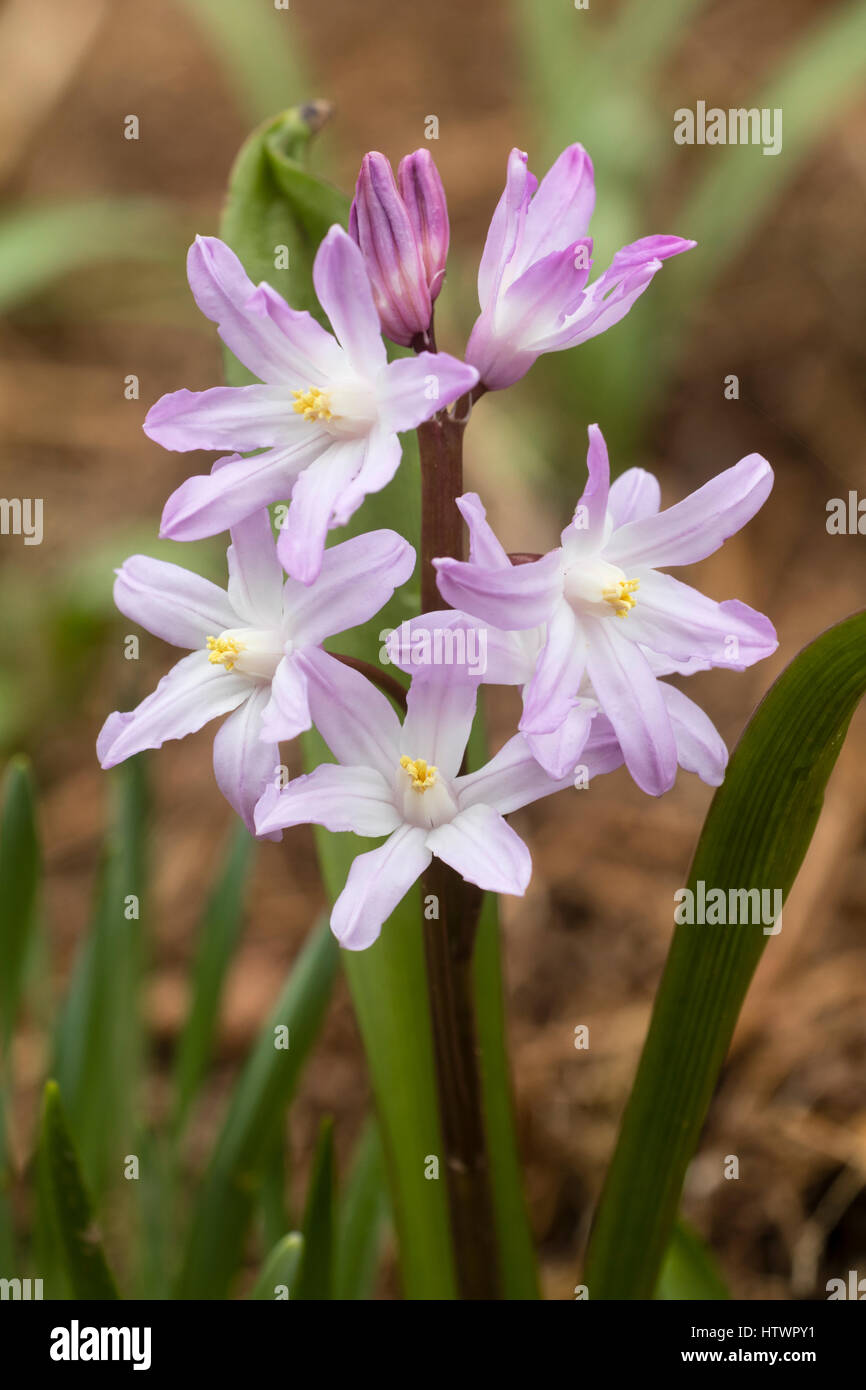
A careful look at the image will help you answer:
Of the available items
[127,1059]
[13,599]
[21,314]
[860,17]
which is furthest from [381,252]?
[21,314]

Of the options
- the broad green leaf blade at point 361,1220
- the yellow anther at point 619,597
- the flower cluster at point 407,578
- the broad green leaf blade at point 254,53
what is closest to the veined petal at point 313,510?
the flower cluster at point 407,578

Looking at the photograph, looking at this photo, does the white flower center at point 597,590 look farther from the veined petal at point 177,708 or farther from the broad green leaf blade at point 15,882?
the broad green leaf blade at point 15,882

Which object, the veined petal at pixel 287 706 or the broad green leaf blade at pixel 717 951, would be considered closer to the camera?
the veined petal at pixel 287 706

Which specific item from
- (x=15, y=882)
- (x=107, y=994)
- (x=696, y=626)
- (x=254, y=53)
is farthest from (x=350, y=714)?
(x=254, y=53)

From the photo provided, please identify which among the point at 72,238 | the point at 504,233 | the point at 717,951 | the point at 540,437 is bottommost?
the point at 717,951

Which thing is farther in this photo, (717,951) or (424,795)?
(717,951)

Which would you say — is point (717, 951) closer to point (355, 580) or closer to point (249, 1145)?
point (355, 580)
